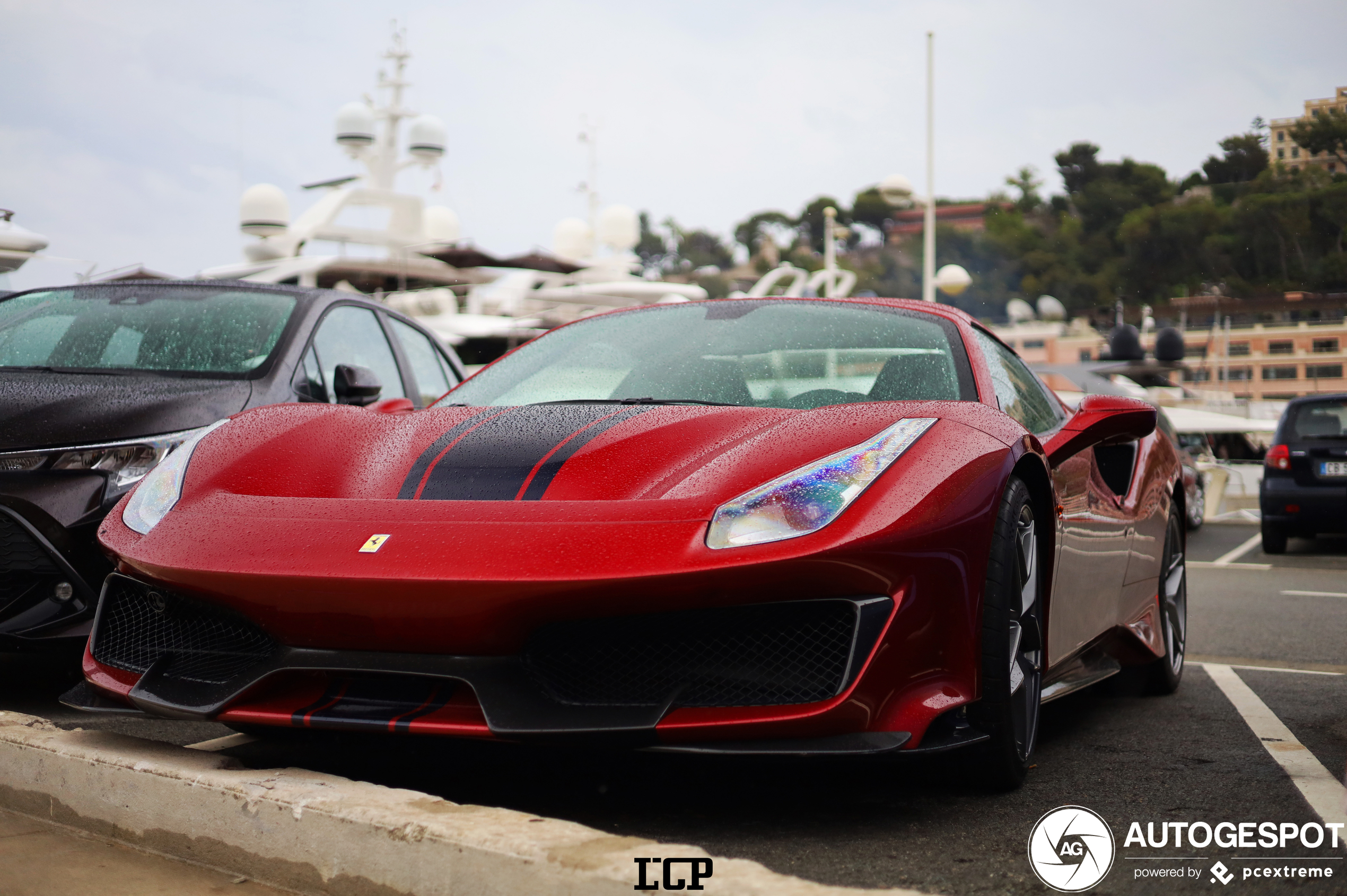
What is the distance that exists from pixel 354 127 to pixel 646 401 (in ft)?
130

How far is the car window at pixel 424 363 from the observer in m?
5.77

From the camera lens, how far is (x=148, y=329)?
4898 mm

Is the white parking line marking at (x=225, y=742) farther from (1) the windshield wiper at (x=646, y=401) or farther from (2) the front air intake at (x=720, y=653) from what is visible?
(2) the front air intake at (x=720, y=653)

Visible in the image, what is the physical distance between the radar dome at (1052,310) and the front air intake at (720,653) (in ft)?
227

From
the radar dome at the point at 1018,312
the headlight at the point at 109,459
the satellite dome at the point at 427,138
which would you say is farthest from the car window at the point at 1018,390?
the radar dome at the point at 1018,312

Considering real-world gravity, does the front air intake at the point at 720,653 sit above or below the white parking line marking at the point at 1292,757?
above

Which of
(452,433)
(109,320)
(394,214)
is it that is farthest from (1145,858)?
(394,214)

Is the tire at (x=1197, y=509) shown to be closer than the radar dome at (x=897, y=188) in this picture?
Yes

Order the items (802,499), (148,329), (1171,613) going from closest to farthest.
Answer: (802,499) < (1171,613) < (148,329)

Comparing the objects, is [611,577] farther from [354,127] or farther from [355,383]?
[354,127]

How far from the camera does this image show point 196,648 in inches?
104

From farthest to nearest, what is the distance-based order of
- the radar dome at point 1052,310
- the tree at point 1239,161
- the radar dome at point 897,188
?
the radar dome at point 1052,310, the radar dome at point 897,188, the tree at point 1239,161

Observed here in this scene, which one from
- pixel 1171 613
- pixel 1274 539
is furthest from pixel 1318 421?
pixel 1171 613

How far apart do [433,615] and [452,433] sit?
2.25 feet
